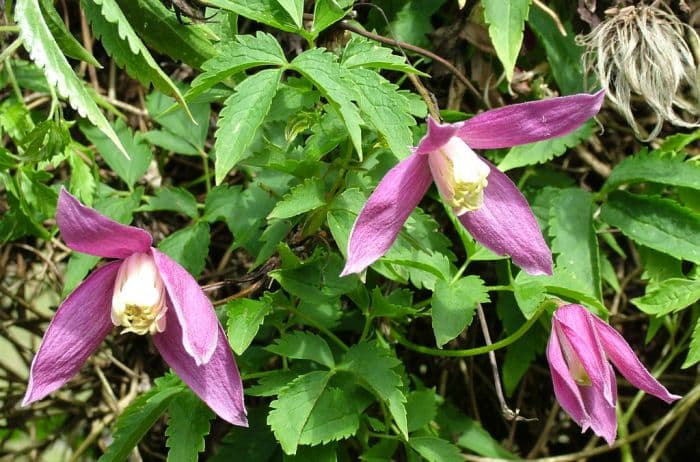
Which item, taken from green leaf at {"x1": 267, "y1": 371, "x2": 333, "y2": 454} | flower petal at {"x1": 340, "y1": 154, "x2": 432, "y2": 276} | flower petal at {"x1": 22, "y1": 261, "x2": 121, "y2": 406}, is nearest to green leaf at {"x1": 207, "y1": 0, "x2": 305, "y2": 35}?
flower petal at {"x1": 340, "y1": 154, "x2": 432, "y2": 276}

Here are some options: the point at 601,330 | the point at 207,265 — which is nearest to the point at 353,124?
the point at 601,330

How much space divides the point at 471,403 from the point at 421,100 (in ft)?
2.07

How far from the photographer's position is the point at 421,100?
1.10 m

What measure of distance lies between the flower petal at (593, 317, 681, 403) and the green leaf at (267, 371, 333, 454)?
344mm

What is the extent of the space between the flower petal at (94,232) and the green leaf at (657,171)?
737mm

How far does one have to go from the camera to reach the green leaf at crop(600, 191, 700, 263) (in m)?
1.21

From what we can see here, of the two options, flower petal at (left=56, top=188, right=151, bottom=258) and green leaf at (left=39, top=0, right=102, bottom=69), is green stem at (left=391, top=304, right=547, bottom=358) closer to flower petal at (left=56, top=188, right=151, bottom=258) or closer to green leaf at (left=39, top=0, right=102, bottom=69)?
flower petal at (left=56, top=188, right=151, bottom=258)

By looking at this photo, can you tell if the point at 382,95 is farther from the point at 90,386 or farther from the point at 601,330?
the point at 90,386

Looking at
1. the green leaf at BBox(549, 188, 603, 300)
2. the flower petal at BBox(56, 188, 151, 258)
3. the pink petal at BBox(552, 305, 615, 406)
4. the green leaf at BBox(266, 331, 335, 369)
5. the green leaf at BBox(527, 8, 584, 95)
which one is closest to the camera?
the flower petal at BBox(56, 188, 151, 258)

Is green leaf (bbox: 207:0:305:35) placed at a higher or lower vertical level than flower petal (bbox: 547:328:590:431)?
higher

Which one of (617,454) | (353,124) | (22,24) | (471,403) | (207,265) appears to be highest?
(22,24)

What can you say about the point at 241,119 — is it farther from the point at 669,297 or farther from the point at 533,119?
the point at 669,297

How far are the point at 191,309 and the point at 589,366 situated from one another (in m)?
0.45

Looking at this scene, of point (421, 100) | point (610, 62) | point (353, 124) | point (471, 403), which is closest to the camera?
point (353, 124)
